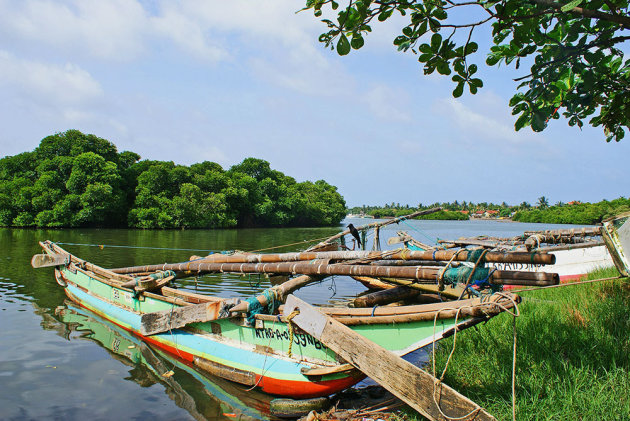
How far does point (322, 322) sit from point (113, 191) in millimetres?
57503

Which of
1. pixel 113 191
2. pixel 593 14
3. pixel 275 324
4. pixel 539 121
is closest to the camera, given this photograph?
pixel 593 14

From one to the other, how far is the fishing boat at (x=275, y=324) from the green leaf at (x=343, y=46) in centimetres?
342

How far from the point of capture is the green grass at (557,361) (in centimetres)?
467

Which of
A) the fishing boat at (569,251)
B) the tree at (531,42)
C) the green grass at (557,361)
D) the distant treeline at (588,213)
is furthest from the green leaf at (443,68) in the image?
the distant treeline at (588,213)

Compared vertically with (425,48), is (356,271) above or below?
below

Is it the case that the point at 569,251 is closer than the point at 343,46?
No

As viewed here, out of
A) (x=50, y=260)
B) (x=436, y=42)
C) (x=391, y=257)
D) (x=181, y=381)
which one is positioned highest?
(x=436, y=42)

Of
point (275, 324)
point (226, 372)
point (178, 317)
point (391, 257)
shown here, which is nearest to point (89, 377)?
point (178, 317)

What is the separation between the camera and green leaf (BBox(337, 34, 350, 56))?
410 centimetres

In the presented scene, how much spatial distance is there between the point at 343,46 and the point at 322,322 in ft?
12.7

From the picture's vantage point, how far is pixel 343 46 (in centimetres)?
415

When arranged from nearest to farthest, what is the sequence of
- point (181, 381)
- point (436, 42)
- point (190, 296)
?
point (436, 42)
point (181, 381)
point (190, 296)

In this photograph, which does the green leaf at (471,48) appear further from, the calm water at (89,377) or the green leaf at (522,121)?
the calm water at (89,377)

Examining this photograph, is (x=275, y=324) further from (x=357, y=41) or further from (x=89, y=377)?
(x=357, y=41)
